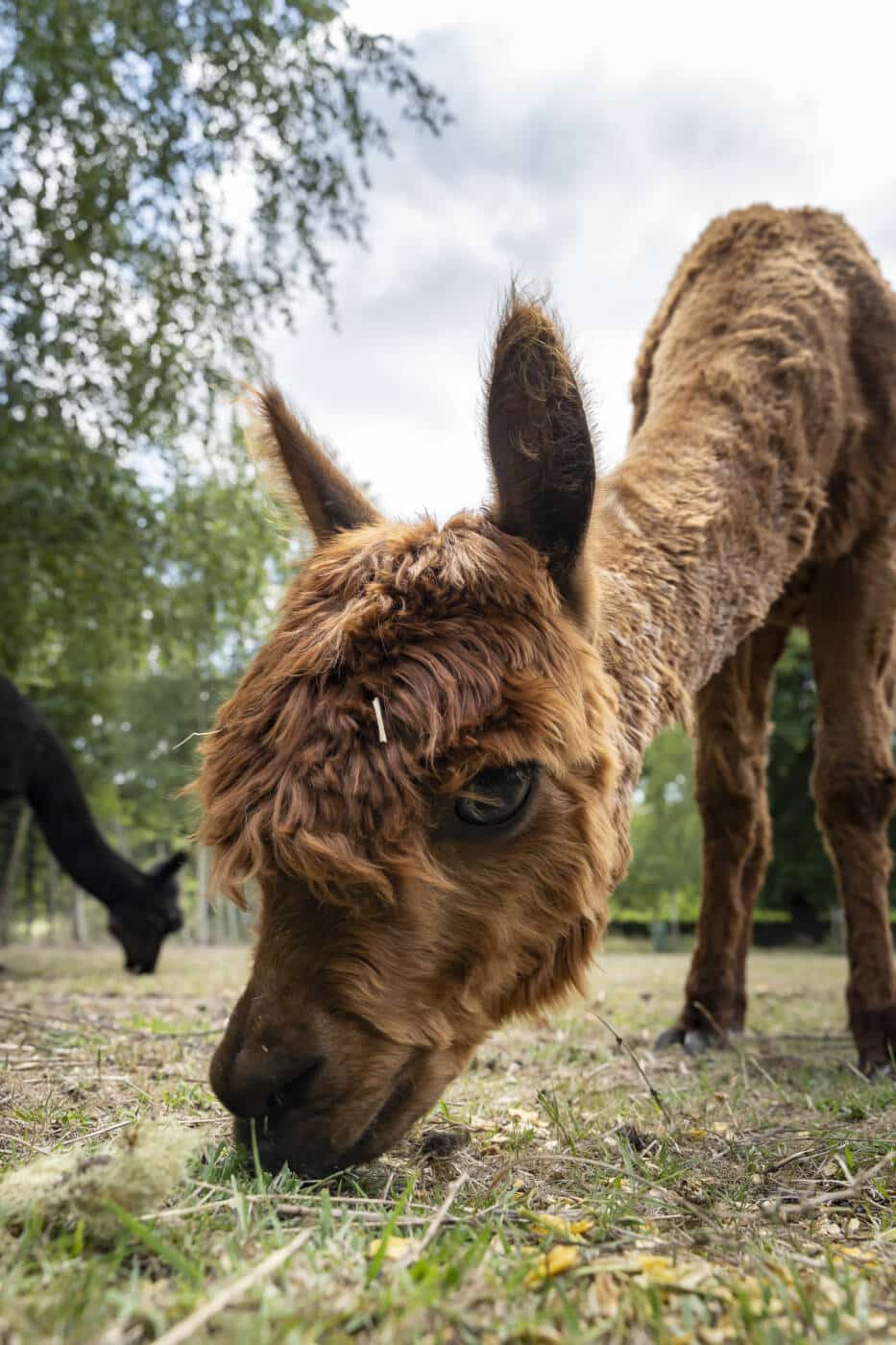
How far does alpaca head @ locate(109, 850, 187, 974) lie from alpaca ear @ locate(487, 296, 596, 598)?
29.2ft

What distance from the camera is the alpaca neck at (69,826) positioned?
409 inches

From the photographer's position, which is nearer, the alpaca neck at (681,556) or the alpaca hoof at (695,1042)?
the alpaca neck at (681,556)

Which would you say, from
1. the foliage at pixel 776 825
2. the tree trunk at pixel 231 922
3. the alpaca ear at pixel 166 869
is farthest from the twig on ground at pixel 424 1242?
the tree trunk at pixel 231 922

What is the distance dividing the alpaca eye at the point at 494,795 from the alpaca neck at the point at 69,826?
920cm

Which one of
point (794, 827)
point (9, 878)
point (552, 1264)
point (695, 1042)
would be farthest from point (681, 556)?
point (794, 827)

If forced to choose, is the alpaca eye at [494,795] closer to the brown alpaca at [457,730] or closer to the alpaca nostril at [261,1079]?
the brown alpaca at [457,730]

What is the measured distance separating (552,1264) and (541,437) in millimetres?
1735

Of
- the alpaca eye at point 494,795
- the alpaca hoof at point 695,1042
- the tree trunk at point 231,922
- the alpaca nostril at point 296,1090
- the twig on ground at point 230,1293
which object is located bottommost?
the tree trunk at point 231,922

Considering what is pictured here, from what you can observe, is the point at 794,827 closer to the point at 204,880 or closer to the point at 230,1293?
the point at 204,880

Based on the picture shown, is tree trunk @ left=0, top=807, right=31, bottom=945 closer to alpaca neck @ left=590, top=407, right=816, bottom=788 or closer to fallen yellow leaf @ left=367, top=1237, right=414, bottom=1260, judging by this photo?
alpaca neck @ left=590, top=407, right=816, bottom=788

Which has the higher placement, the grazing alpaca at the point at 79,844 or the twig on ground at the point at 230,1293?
the grazing alpaca at the point at 79,844

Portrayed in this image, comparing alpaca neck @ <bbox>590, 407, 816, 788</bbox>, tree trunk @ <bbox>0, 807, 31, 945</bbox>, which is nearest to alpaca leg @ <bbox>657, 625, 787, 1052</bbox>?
alpaca neck @ <bbox>590, 407, 816, 788</bbox>

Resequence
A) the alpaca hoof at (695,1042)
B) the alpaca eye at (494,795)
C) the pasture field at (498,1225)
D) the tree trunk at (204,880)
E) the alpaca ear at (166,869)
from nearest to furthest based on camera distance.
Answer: the pasture field at (498,1225) → the alpaca eye at (494,795) → the tree trunk at (204,880) → the alpaca hoof at (695,1042) → the alpaca ear at (166,869)

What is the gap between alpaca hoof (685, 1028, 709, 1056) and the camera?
4.69 meters
